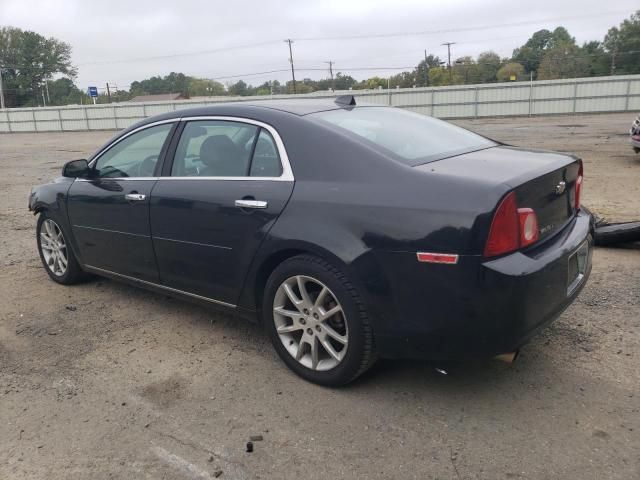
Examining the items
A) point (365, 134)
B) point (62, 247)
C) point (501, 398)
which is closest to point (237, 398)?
point (501, 398)

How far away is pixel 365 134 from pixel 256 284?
112cm

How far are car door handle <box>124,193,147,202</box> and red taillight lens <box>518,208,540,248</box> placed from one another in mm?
2565

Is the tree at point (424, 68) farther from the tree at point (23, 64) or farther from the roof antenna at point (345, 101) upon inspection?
the roof antenna at point (345, 101)

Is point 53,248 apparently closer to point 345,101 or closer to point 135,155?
point 135,155

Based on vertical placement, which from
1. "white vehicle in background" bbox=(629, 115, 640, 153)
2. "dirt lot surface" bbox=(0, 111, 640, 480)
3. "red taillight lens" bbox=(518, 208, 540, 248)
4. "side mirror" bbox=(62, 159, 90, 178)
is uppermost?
"side mirror" bbox=(62, 159, 90, 178)

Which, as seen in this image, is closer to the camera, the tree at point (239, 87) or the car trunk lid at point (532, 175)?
the car trunk lid at point (532, 175)

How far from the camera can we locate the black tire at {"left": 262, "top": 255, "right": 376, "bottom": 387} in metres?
2.88

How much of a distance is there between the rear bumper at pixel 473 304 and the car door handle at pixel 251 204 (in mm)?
865

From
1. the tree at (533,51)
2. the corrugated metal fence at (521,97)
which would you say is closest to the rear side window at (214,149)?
the corrugated metal fence at (521,97)

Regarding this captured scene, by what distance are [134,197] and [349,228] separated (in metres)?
1.91

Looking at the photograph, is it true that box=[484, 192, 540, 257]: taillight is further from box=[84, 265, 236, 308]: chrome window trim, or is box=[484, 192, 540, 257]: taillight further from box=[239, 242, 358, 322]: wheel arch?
box=[84, 265, 236, 308]: chrome window trim

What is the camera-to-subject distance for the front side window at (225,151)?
3.37 m

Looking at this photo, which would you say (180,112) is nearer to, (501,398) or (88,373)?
(88,373)

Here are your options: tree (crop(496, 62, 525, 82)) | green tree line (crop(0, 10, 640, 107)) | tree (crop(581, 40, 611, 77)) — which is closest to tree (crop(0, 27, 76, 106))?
green tree line (crop(0, 10, 640, 107))
